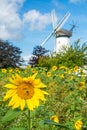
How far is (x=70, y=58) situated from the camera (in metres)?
33.9

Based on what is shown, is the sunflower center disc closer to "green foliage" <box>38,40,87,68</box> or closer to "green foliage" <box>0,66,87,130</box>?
"green foliage" <box>0,66,87,130</box>

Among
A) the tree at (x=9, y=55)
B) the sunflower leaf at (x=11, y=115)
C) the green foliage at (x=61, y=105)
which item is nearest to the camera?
the sunflower leaf at (x=11, y=115)

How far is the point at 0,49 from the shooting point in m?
32.5

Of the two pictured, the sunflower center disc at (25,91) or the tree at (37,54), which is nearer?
the sunflower center disc at (25,91)

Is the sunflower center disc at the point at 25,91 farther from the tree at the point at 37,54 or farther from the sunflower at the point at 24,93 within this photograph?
the tree at the point at 37,54

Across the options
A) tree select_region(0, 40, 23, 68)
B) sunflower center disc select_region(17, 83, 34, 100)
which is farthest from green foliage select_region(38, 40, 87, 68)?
sunflower center disc select_region(17, 83, 34, 100)

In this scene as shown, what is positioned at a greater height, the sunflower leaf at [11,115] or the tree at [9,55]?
the tree at [9,55]

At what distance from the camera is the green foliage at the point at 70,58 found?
110 ft

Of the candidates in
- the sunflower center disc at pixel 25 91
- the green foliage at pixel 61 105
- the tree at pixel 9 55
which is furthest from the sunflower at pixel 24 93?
the tree at pixel 9 55

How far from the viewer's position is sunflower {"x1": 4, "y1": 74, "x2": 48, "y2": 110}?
2330 mm

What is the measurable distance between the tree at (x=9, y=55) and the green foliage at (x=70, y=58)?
278cm

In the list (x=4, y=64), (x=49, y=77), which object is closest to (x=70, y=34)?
(x=4, y=64)

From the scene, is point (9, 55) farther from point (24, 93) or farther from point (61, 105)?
point (24, 93)

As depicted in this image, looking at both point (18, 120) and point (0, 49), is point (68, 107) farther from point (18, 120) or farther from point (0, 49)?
point (0, 49)
